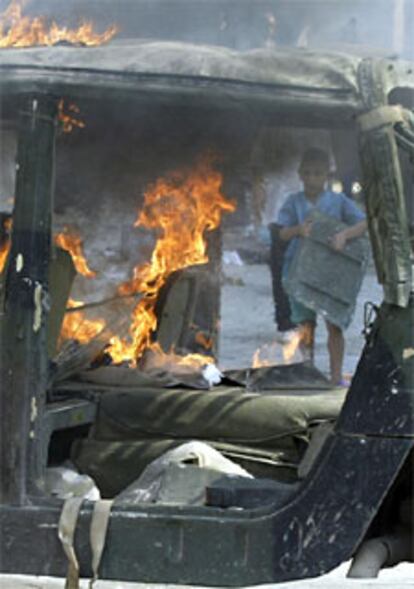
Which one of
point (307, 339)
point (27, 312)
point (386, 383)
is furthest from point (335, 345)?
point (27, 312)

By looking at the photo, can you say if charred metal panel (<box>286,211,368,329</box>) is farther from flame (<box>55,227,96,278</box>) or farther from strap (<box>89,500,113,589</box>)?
strap (<box>89,500,113,589</box>)

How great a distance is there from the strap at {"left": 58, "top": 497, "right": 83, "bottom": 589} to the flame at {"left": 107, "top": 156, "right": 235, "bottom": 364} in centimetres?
125

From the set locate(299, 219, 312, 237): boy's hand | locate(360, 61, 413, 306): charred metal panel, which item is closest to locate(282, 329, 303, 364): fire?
locate(299, 219, 312, 237): boy's hand

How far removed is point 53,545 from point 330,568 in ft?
2.64

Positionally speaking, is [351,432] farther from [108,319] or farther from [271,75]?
[108,319]

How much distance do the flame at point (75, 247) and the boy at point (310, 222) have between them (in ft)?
4.37

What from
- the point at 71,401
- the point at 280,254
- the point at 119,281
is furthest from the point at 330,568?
the point at 280,254

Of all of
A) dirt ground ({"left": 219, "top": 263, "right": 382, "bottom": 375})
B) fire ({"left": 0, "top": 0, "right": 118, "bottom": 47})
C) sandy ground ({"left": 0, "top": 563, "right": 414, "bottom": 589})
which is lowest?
sandy ground ({"left": 0, "top": 563, "right": 414, "bottom": 589})

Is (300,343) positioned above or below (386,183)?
below

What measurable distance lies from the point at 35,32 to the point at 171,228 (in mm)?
1170

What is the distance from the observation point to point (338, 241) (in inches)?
221

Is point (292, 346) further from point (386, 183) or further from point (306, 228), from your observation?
point (386, 183)

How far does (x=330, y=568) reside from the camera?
2.98 m

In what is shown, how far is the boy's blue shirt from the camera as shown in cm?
591
